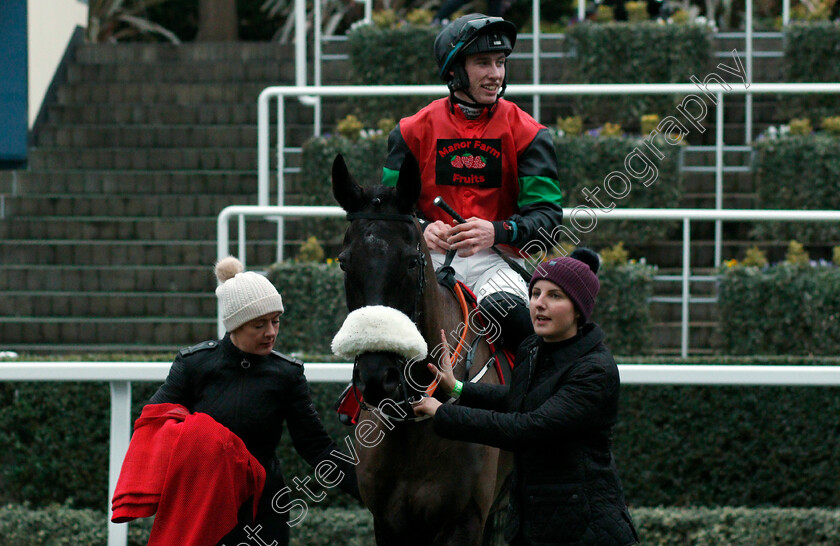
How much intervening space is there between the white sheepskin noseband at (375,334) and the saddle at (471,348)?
72cm

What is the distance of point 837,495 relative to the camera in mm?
5383

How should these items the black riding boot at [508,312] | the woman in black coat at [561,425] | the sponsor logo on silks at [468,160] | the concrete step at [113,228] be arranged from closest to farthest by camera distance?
1. the woman in black coat at [561,425]
2. the black riding boot at [508,312]
3. the sponsor logo on silks at [468,160]
4. the concrete step at [113,228]

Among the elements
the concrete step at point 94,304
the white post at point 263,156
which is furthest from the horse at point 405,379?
the concrete step at point 94,304

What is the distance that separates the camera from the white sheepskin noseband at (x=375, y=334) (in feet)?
8.97

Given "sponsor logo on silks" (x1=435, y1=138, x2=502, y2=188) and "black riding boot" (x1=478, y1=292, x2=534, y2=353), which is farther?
"sponsor logo on silks" (x1=435, y1=138, x2=502, y2=188)

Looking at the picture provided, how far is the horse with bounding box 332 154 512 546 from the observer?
2867 mm

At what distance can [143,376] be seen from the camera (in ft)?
12.6

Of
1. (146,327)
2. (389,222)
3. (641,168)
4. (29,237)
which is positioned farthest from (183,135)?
(389,222)

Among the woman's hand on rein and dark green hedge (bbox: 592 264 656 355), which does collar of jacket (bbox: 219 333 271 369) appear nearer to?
the woman's hand on rein

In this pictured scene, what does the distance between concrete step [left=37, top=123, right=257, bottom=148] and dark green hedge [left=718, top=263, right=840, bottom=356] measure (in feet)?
16.0

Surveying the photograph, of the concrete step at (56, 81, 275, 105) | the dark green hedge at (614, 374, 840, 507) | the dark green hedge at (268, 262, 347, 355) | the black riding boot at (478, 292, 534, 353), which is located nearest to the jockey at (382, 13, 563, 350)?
A: the black riding boot at (478, 292, 534, 353)

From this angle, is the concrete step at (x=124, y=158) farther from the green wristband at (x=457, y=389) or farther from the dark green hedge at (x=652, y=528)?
the green wristband at (x=457, y=389)

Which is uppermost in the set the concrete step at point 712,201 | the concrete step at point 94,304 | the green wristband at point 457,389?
the concrete step at point 712,201

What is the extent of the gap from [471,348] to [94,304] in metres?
5.70
